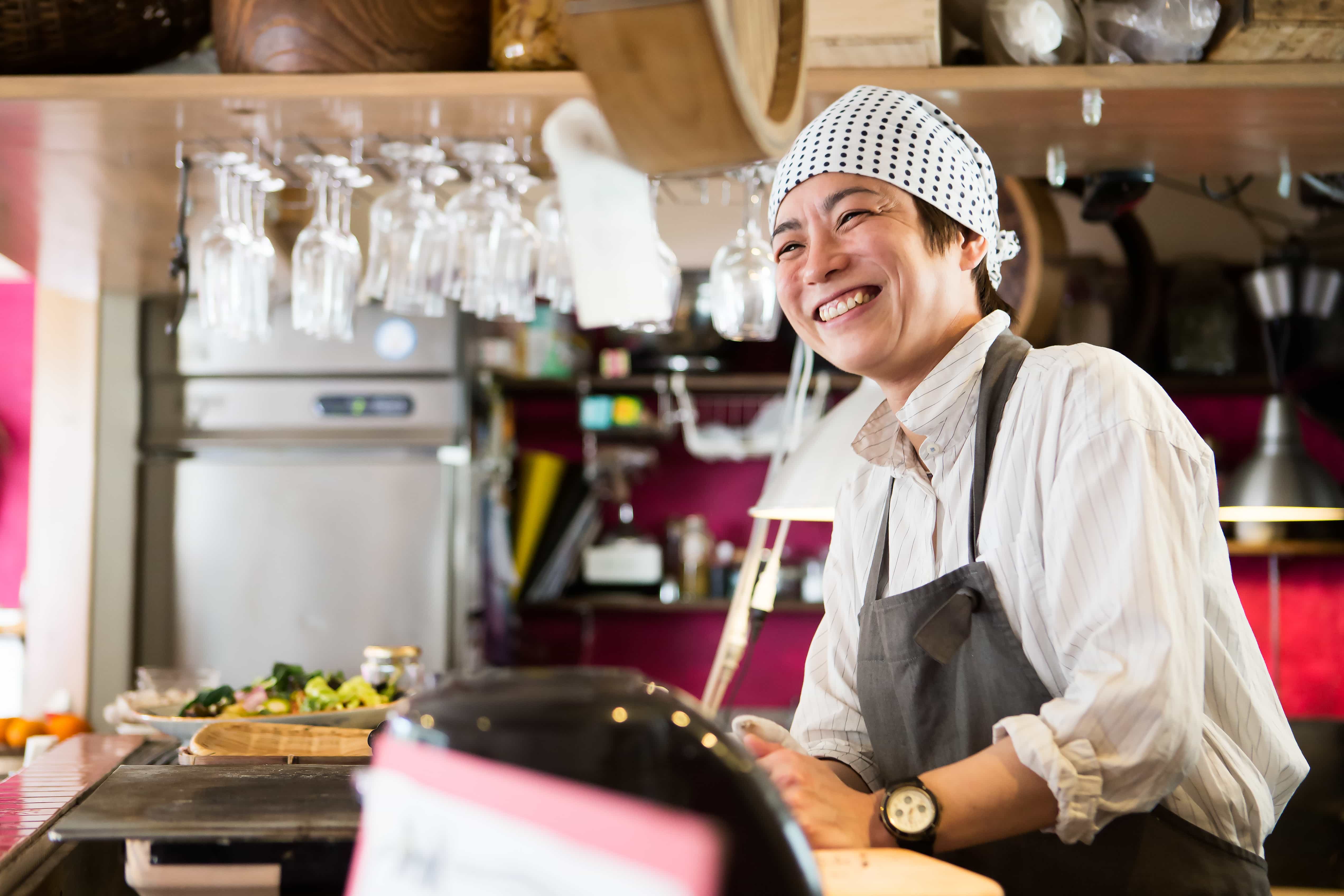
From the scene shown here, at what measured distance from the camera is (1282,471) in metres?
3.75

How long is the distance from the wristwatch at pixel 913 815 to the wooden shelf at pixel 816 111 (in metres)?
0.95

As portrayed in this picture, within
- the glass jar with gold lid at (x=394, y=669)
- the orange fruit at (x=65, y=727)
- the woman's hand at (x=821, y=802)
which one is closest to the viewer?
the woman's hand at (x=821, y=802)

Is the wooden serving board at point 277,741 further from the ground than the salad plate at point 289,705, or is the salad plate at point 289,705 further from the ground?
the wooden serving board at point 277,741

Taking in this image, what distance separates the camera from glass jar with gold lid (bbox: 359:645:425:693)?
6.60ft

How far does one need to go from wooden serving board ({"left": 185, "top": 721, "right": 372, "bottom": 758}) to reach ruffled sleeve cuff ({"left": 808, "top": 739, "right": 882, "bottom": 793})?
559 mm

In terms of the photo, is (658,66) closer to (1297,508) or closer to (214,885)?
(214,885)

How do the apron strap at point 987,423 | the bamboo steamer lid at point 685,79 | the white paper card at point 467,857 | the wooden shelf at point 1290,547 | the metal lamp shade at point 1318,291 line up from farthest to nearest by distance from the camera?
the wooden shelf at point 1290,547 → the metal lamp shade at point 1318,291 → the apron strap at point 987,423 → the bamboo steamer lid at point 685,79 → the white paper card at point 467,857

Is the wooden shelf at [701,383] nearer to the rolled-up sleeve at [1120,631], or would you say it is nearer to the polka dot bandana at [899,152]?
the polka dot bandana at [899,152]

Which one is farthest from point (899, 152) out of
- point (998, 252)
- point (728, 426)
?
point (728, 426)

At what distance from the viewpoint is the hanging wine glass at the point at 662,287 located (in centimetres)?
78

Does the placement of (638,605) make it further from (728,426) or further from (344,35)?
(344,35)

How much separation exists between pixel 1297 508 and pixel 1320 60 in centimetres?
66

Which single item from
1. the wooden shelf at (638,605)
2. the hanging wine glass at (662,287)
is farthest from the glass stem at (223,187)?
the wooden shelf at (638,605)

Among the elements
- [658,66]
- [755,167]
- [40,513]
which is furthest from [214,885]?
[40,513]
